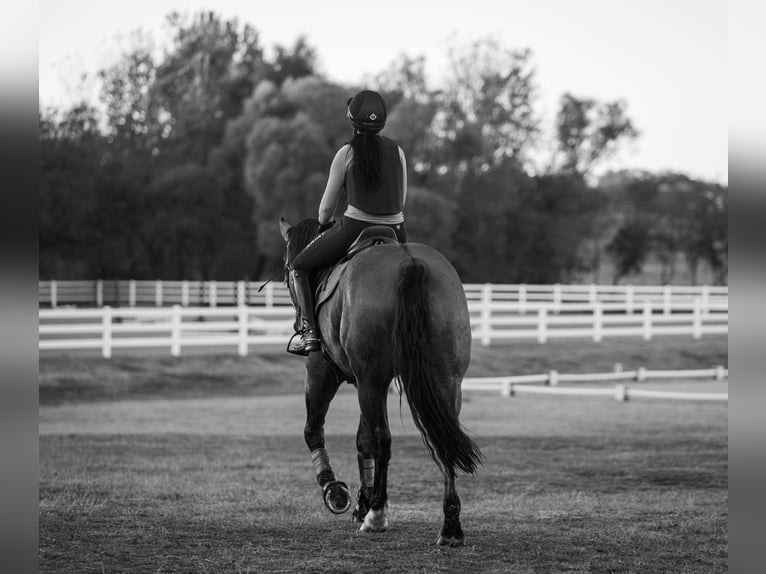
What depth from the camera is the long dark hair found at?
22.6 ft

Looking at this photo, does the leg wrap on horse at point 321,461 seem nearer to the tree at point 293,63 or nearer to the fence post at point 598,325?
the fence post at point 598,325

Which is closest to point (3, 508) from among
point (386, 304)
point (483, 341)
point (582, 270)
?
point (386, 304)

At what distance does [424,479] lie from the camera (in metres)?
10.6

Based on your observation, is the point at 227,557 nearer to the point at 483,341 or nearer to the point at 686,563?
the point at 686,563

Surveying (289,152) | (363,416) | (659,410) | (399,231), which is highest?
(289,152)

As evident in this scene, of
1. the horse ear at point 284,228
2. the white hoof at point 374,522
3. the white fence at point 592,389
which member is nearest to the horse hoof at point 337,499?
the white hoof at point 374,522

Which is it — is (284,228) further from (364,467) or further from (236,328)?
(236,328)

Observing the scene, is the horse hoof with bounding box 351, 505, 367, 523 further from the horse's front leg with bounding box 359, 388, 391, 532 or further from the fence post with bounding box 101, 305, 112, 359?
the fence post with bounding box 101, 305, 112, 359

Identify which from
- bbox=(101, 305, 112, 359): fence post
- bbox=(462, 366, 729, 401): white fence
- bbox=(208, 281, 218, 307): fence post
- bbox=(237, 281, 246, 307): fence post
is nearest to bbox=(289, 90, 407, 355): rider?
bbox=(462, 366, 729, 401): white fence

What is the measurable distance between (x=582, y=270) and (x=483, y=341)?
118 feet

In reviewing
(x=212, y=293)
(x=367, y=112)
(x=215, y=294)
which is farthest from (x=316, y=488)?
(x=215, y=294)

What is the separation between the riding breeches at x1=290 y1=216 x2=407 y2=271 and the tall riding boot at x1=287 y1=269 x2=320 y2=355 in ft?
0.26

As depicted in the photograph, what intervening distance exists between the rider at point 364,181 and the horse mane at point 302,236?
309mm

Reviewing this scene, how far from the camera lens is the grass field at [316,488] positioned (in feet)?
19.4
